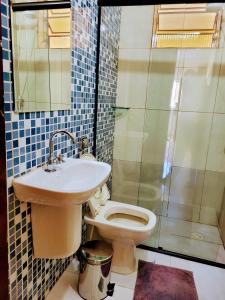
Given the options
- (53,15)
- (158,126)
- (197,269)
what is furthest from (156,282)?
(53,15)

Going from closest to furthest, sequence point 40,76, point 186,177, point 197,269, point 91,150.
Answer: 1. point 40,76
2. point 197,269
3. point 91,150
4. point 186,177

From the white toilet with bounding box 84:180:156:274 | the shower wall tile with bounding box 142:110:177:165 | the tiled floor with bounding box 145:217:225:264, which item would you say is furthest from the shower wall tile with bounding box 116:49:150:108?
the tiled floor with bounding box 145:217:225:264

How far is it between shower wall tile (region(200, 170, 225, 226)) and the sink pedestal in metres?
1.65

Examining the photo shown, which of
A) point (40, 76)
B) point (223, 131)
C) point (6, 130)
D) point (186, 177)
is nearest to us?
point (6, 130)

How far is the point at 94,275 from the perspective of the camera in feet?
4.94

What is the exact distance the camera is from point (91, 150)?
80.3 inches

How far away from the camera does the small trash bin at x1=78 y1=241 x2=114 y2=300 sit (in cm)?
151

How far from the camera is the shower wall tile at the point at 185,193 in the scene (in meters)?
2.44

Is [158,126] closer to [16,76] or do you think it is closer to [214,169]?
[214,169]

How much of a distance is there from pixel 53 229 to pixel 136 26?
2.05m

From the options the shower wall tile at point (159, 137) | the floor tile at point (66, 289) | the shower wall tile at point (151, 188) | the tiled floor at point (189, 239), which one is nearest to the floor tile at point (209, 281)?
the tiled floor at point (189, 239)

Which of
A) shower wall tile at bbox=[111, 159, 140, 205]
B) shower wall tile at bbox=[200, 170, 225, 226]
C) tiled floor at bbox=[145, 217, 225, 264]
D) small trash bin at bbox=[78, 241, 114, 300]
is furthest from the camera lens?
shower wall tile at bbox=[111, 159, 140, 205]

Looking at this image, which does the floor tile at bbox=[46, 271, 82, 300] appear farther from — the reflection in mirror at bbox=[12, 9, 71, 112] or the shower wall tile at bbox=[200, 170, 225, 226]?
the shower wall tile at bbox=[200, 170, 225, 226]

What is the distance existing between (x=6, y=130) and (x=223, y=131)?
2.03 meters
